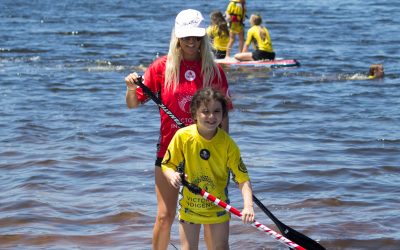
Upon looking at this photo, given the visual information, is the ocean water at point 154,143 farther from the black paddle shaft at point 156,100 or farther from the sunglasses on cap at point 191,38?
the sunglasses on cap at point 191,38

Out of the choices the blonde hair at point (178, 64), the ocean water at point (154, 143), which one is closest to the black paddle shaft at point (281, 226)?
the blonde hair at point (178, 64)

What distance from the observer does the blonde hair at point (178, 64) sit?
18.6ft

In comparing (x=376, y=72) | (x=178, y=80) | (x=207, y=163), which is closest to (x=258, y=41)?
(x=376, y=72)

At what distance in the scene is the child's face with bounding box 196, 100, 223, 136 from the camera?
5.21 m

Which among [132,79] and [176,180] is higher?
[132,79]

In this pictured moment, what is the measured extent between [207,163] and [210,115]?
0.31 metres

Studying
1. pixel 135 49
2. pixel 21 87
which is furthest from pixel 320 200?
pixel 135 49

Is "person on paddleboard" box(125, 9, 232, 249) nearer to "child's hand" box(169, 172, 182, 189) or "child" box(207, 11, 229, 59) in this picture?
"child's hand" box(169, 172, 182, 189)

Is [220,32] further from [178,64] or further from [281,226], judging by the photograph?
[281,226]

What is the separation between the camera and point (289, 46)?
79.8 feet

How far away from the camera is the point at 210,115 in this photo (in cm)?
521

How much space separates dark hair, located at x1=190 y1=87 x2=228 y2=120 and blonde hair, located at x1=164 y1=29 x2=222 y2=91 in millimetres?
351

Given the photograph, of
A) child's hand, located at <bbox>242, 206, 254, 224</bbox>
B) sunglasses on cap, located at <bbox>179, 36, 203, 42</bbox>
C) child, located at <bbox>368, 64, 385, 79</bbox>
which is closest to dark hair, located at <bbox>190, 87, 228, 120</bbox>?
sunglasses on cap, located at <bbox>179, 36, 203, 42</bbox>

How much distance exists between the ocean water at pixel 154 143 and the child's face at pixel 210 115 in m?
2.35
